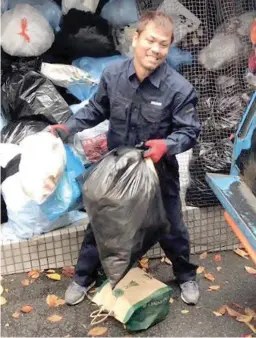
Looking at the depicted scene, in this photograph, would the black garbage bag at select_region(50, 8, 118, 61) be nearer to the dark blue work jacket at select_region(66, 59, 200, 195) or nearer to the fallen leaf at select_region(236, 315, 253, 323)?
the dark blue work jacket at select_region(66, 59, 200, 195)

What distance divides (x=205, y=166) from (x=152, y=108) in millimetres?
925

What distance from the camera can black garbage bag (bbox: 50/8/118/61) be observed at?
4.48 meters

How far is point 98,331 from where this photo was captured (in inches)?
121

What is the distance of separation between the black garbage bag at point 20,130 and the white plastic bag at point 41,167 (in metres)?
0.82

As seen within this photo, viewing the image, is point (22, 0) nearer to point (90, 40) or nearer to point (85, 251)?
point (90, 40)

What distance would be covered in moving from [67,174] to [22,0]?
1.94 m

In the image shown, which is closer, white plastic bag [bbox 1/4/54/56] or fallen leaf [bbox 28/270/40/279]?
fallen leaf [bbox 28/270/40/279]

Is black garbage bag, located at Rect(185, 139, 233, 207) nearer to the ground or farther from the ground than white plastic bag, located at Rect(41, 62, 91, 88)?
nearer to the ground

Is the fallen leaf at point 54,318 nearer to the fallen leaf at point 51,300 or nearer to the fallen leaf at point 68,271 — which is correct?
the fallen leaf at point 51,300

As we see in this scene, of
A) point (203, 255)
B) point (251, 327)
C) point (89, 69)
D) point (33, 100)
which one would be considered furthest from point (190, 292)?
point (89, 69)

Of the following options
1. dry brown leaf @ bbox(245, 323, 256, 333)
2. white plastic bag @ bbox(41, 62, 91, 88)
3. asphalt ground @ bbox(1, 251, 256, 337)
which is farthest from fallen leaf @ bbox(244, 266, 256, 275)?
white plastic bag @ bbox(41, 62, 91, 88)

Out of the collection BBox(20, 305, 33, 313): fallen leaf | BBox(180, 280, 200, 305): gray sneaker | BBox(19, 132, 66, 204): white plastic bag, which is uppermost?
BBox(19, 132, 66, 204): white plastic bag

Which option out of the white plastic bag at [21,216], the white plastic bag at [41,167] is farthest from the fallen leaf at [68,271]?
the white plastic bag at [41,167]

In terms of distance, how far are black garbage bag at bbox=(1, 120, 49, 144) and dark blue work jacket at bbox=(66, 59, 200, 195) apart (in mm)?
A: 1001
